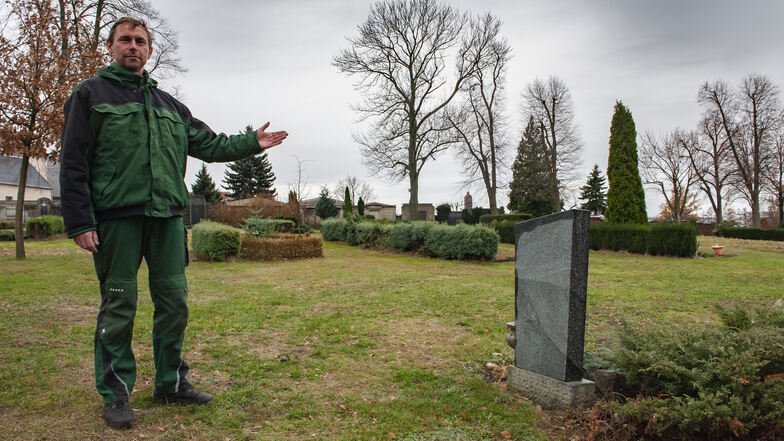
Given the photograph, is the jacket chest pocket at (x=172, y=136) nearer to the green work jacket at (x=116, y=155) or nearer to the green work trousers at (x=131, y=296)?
the green work jacket at (x=116, y=155)

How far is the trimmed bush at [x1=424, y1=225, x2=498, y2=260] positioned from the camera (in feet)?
41.7

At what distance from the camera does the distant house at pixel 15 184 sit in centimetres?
3991

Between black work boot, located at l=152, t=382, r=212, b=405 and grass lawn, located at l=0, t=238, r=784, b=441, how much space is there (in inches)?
2.7

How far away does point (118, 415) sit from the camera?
2.37 metres

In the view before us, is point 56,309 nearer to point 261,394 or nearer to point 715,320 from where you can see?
point 261,394

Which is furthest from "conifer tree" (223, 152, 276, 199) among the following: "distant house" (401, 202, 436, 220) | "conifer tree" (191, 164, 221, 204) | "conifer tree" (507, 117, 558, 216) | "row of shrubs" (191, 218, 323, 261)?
"row of shrubs" (191, 218, 323, 261)

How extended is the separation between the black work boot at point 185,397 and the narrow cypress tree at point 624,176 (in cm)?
1720

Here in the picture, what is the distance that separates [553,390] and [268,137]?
2.43 m

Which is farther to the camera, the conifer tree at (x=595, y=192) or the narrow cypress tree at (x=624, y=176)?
the conifer tree at (x=595, y=192)

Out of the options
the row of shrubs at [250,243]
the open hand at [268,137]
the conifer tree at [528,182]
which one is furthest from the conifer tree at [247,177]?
the open hand at [268,137]

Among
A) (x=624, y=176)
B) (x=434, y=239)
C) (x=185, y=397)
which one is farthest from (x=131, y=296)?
(x=624, y=176)

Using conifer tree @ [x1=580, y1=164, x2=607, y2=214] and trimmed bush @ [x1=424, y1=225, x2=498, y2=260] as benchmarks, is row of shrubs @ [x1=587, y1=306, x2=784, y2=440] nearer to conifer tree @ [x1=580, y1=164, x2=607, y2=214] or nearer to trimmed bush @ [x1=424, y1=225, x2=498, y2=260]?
trimmed bush @ [x1=424, y1=225, x2=498, y2=260]

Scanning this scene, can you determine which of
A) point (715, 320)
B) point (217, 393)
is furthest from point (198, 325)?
point (715, 320)

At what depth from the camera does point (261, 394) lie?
9.67 feet
